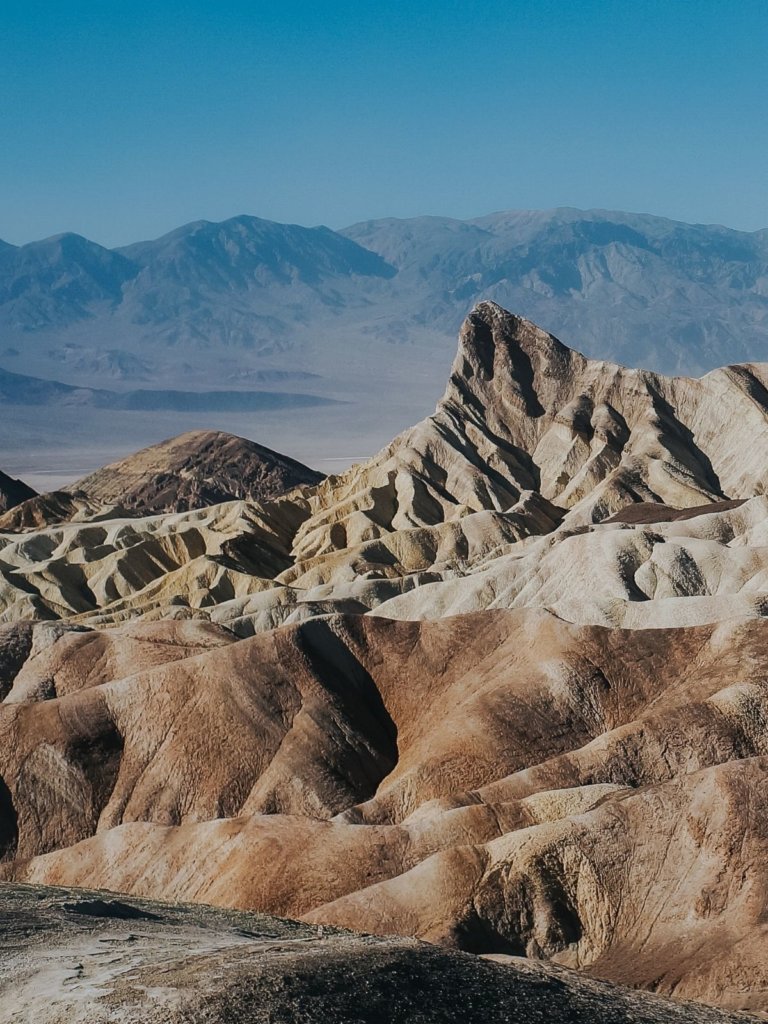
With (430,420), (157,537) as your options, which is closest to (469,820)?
(157,537)

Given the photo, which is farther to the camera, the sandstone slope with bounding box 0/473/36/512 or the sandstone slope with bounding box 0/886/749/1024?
the sandstone slope with bounding box 0/473/36/512

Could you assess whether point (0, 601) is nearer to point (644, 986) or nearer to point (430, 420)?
point (430, 420)

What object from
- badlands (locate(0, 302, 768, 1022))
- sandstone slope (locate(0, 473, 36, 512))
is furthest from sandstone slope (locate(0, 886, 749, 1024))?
sandstone slope (locate(0, 473, 36, 512))

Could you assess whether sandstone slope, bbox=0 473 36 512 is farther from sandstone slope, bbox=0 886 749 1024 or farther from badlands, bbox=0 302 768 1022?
sandstone slope, bbox=0 886 749 1024

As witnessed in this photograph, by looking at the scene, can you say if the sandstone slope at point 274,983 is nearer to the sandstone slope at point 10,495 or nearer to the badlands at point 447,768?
the badlands at point 447,768

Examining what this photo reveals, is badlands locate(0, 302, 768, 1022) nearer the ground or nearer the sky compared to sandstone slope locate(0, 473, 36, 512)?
nearer the sky

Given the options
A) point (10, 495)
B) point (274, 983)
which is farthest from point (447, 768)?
point (10, 495)

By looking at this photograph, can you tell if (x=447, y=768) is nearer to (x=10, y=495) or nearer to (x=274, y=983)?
(x=274, y=983)

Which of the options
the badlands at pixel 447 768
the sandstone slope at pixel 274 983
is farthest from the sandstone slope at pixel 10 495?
the sandstone slope at pixel 274 983
